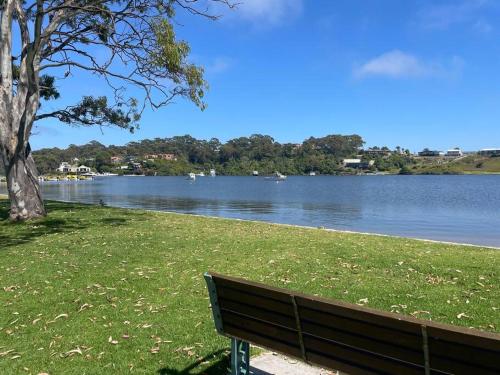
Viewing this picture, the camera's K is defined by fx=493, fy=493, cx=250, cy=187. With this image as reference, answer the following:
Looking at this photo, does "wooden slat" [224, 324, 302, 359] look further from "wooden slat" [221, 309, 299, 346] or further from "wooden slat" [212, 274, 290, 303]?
"wooden slat" [212, 274, 290, 303]

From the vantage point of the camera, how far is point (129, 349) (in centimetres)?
502

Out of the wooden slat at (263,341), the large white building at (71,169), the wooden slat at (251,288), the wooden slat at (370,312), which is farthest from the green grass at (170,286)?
the large white building at (71,169)

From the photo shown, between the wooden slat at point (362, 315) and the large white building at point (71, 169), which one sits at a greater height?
the large white building at point (71, 169)

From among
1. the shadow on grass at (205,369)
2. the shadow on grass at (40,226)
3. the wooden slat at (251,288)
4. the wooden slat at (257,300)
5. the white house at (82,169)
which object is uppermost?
the white house at (82,169)

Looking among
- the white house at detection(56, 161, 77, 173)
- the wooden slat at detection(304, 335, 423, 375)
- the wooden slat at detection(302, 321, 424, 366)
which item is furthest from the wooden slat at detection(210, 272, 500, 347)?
the white house at detection(56, 161, 77, 173)

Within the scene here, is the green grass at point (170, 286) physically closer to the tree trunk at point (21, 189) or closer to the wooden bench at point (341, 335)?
the wooden bench at point (341, 335)

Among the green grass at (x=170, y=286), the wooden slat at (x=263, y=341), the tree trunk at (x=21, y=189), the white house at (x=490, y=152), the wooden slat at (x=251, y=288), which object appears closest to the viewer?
the wooden slat at (x=251, y=288)

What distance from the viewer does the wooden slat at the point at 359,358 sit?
284 cm

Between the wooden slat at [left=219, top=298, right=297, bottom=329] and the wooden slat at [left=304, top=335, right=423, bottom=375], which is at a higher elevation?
the wooden slat at [left=219, top=298, right=297, bottom=329]

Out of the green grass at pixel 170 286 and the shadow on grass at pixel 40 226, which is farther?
the shadow on grass at pixel 40 226

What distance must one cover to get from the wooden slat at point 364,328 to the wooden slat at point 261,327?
237mm

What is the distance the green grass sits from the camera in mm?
4992

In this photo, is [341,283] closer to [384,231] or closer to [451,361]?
[451,361]

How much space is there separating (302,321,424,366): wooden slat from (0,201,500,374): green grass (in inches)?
61.4
